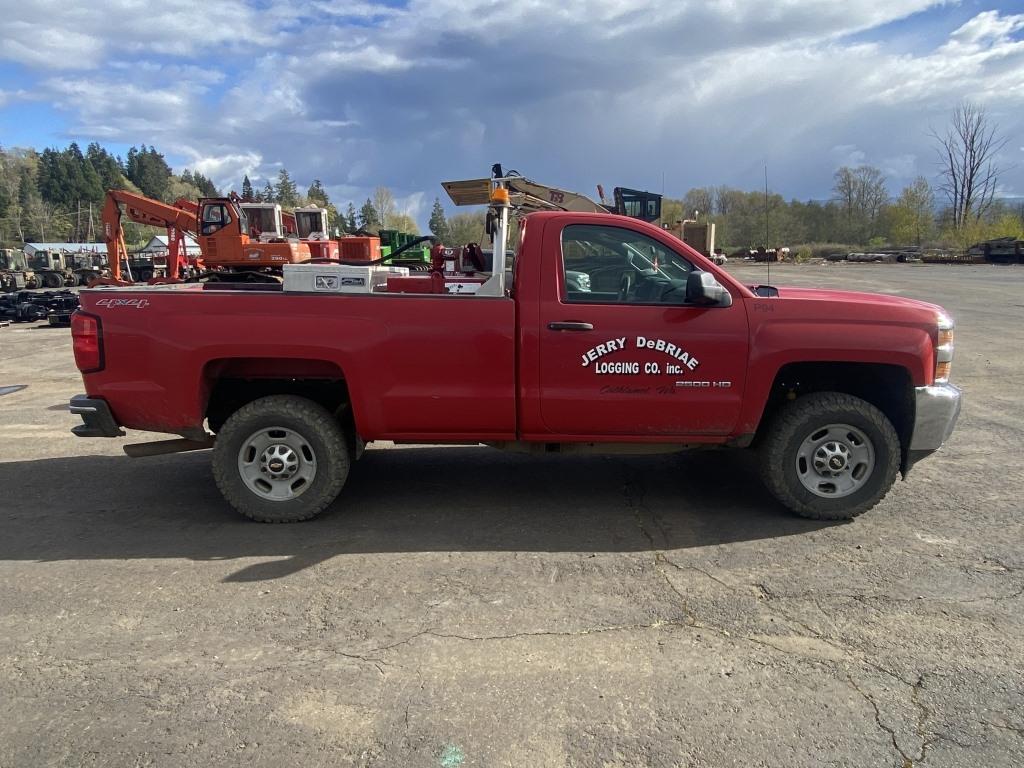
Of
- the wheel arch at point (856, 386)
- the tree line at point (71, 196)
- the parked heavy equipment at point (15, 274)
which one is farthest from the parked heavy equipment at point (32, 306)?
the tree line at point (71, 196)

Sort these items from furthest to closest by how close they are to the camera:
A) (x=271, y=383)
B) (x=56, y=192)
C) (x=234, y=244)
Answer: (x=56, y=192), (x=234, y=244), (x=271, y=383)

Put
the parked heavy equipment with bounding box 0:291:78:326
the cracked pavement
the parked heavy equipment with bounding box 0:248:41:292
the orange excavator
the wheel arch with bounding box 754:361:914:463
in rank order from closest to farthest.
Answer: the cracked pavement
the wheel arch with bounding box 754:361:914:463
the parked heavy equipment with bounding box 0:291:78:326
the orange excavator
the parked heavy equipment with bounding box 0:248:41:292

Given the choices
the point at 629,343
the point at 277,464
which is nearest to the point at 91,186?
the point at 277,464

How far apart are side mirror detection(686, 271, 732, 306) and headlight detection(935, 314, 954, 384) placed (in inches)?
58.1

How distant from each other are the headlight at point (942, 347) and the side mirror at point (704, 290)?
4.84ft

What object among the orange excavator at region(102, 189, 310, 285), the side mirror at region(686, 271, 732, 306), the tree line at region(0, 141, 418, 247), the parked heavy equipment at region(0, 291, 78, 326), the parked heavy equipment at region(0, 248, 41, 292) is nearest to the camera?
the side mirror at region(686, 271, 732, 306)

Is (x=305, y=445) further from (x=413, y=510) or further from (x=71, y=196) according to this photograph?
(x=71, y=196)

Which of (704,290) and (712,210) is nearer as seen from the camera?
(704,290)

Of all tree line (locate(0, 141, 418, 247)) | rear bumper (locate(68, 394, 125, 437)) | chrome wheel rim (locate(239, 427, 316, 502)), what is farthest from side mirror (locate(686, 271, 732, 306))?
tree line (locate(0, 141, 418, 247))

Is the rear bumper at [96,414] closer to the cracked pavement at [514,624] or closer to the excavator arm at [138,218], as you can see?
the cracked pavement at [514,624]

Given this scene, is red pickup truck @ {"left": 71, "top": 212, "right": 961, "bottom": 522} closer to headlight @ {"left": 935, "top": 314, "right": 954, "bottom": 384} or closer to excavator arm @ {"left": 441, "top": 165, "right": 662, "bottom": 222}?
headlight @ {"left": 935, "top": 314, "right": 954, "bottom": 384}

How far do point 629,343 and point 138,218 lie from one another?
23.4 meters

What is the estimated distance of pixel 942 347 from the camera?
4.59 m

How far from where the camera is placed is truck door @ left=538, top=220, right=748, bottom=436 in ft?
14.6
